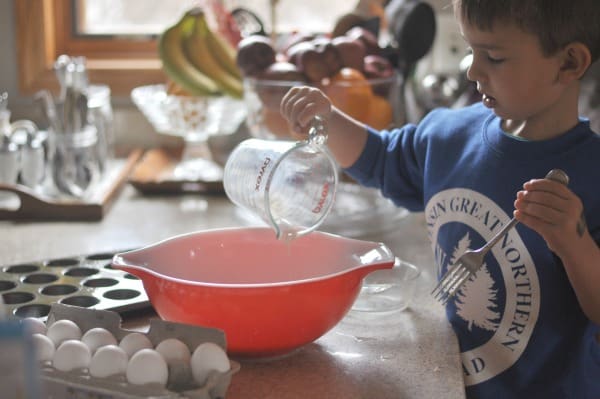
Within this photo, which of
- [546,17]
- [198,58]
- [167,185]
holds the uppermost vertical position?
[546,17]

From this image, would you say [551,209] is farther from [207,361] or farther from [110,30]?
[110,30]

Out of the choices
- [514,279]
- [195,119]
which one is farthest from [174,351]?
[195,119]

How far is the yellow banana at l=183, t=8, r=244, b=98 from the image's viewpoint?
1.67 meters

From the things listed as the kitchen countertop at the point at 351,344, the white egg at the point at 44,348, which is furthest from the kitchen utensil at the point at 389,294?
the white egg at the point at 44,348

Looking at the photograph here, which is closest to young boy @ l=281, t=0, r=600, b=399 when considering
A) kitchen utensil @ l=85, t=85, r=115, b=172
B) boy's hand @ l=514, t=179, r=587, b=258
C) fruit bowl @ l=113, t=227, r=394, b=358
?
boy's hand @ l=514, t=179, r=587, b=258

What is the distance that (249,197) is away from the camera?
0.99 meters

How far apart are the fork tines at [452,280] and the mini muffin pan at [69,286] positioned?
0.32 metres

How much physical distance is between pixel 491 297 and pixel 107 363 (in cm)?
49

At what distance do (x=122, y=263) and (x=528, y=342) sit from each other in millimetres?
466

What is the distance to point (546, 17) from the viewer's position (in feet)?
3.09

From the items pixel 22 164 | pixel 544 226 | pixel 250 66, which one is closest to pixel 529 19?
pixel 544 226

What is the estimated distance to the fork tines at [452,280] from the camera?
942mm

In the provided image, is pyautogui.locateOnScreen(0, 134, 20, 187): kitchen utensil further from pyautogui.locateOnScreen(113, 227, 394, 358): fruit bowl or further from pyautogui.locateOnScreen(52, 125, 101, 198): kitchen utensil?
pyautogui.locateOnScreen(113, 227, 394, 358): fruit bowl

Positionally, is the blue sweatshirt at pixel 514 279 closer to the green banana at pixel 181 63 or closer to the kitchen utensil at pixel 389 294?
the kitchen utensil at pixel 389 294
